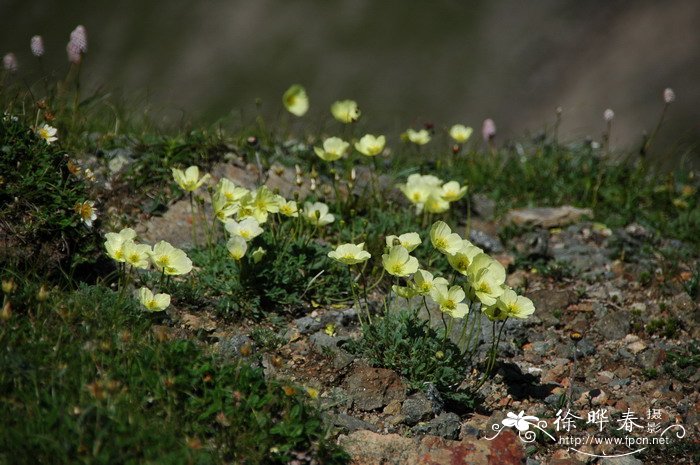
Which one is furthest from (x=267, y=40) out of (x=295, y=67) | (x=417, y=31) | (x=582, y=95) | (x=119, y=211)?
(x=119, y=211)

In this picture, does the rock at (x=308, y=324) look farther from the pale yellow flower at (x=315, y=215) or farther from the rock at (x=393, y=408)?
the rock at (x=393, y=408)

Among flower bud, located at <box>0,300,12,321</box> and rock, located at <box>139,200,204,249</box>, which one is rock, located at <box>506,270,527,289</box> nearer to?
rock, located at <box>139,200,204,249</box>

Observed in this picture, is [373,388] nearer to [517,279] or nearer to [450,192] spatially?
[450,192]

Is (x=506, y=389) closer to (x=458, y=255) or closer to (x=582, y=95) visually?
(x=458, y=255)

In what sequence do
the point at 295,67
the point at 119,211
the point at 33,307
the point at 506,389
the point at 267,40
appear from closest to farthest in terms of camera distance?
1. the point at 33,307
2. the point at 506,389
3. the point at 119,211
4. the point at 295,67
5. the point at 267,40

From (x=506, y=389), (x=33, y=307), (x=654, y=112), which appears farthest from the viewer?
(x=654, y=112)

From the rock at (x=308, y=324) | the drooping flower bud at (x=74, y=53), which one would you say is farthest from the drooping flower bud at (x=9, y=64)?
the rock at (x=308, y=324)
